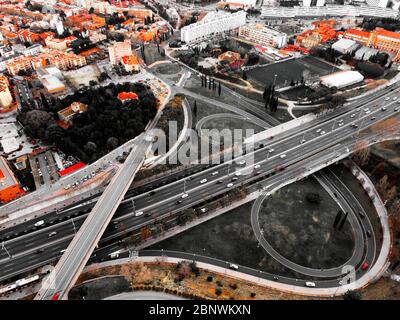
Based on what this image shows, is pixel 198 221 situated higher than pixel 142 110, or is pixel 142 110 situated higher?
pixel 142 110

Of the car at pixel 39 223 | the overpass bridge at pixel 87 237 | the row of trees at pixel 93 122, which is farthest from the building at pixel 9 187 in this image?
the overpass bridge at pixel 87 237

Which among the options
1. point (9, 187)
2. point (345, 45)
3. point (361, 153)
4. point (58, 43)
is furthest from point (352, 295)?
point (58, 43)

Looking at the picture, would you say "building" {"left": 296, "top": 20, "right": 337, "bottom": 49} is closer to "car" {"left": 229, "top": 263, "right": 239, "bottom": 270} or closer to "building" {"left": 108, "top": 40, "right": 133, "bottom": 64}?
"building" {"left": 108, "top": 40, "right": 133, "bottom": 64}

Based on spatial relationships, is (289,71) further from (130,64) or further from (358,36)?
(130,64)

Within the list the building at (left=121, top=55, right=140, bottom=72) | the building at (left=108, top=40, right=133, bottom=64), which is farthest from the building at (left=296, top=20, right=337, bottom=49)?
the building at (left=108, top=40, right=133, bottom=64)

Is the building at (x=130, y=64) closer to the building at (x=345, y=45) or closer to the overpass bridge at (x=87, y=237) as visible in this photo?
the overpass bridge at (x=87, y=237)

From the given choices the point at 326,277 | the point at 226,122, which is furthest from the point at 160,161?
the point at 326,277
